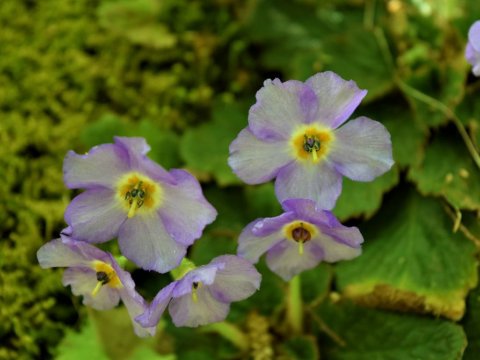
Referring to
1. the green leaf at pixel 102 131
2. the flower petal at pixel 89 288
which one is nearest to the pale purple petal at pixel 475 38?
the flower petal at pixel 89 288

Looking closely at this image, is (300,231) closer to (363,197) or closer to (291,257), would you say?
(291,257)

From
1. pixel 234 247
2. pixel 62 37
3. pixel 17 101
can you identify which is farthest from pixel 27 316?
pixel 62 37

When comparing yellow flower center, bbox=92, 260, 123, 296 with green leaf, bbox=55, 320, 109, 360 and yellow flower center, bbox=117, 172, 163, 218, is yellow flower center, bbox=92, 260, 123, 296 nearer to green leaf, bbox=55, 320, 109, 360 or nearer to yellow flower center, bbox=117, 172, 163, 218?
yellow flower center, bbox=117, 172, 163, 218

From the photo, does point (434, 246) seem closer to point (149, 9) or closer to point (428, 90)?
point (428, 90)

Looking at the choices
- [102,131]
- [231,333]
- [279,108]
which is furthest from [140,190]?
[102,131]

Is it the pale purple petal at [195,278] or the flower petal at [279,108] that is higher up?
the flower petal at [279,108]

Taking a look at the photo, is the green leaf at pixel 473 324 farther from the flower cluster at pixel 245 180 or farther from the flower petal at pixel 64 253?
the flower petal at pixel 64 253

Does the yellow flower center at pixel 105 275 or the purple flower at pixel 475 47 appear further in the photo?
the purple flower at pixel 475 47
